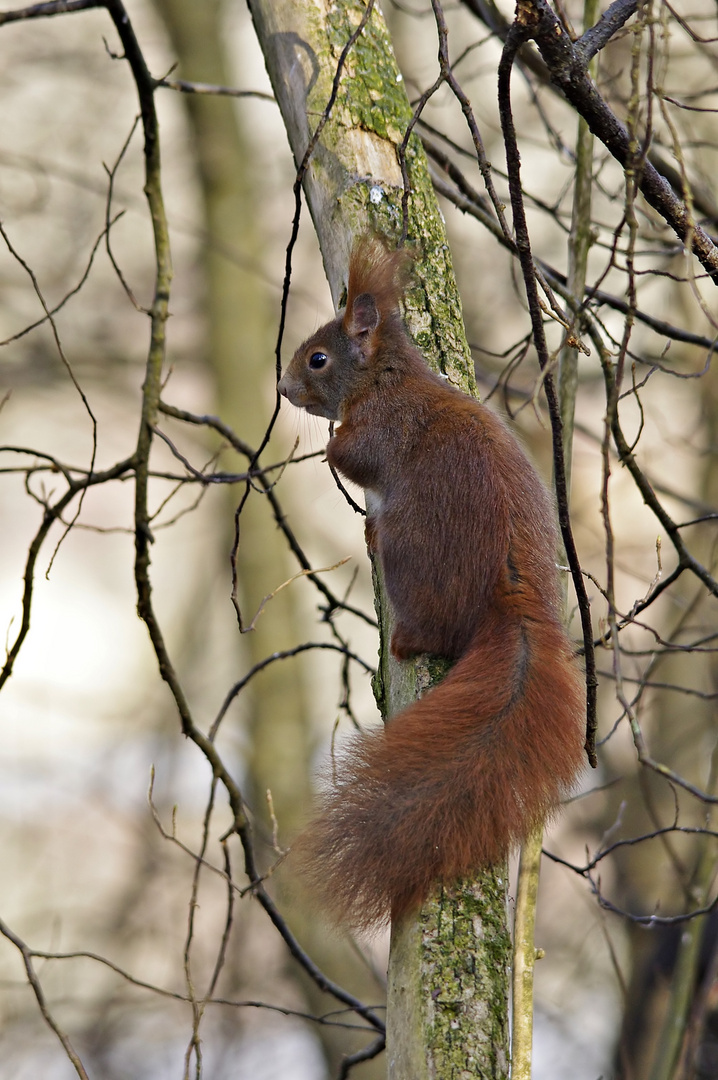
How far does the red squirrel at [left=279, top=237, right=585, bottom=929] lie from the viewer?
1999 mm

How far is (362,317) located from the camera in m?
3.00

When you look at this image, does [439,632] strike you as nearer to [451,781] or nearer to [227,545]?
[451,781]

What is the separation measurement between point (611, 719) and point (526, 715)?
5.27m

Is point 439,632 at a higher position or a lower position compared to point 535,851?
higher

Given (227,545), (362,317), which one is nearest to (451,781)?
(362,317)

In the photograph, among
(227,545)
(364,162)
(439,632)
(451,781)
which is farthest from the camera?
(227,545)

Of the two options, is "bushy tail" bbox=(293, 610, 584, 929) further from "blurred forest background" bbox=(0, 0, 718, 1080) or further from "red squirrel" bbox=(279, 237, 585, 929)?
"blurred forest background" bbox=(0, 0, 718, 1080)

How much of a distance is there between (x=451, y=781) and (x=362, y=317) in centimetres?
145

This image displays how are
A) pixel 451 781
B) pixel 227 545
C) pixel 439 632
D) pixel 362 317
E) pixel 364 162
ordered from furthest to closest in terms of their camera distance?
1. pixel 227 545
2. pixel 362 317
3. pixel 364 162
4. pixel 439 632
5. pixel 451 781

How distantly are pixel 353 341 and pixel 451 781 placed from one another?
1.49m

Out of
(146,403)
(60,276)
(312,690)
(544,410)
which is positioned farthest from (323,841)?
(60,276)

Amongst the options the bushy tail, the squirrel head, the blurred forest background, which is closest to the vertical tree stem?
the bushy tail

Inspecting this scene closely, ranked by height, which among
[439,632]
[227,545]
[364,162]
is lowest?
[439,632]

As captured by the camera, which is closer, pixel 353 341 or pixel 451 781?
pixel 451 781
